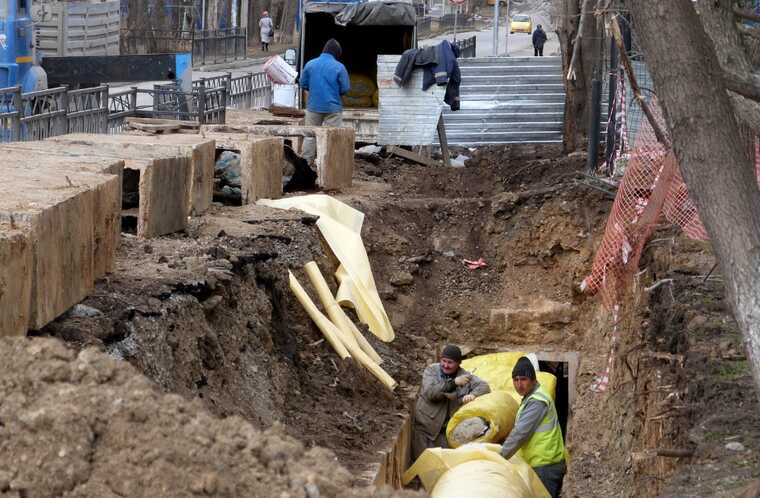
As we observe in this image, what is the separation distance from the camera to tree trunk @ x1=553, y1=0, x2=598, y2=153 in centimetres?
1730

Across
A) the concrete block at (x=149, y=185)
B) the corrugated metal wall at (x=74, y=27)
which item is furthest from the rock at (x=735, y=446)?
the corrugated metal wall at (x=74, y=27)

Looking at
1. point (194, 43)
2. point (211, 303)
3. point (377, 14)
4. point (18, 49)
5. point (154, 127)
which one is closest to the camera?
point (211, 303)

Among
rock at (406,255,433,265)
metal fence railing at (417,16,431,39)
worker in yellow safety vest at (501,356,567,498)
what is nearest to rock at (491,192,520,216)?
rock at (406,255,433,265)

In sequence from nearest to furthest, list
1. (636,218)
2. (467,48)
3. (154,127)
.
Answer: (636,218) < (154,127) < (467,48)

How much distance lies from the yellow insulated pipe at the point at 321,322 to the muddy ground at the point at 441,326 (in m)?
0.08

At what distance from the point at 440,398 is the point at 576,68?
826cm

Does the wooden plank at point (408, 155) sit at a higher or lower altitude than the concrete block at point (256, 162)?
lower

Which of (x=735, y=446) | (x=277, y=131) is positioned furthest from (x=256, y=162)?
(x=735, y=446)

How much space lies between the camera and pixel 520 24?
61375 millimetres

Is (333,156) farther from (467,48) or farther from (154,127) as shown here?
(467,48)

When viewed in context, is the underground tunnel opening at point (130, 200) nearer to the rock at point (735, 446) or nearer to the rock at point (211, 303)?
the rock at point (211, 303)

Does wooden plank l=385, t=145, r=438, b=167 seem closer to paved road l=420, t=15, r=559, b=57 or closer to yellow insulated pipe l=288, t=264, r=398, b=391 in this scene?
yellow insulated pipe l=288, t=264, r=398, b=391

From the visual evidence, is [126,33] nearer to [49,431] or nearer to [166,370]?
[166,370]

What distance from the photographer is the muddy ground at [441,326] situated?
739 cm
